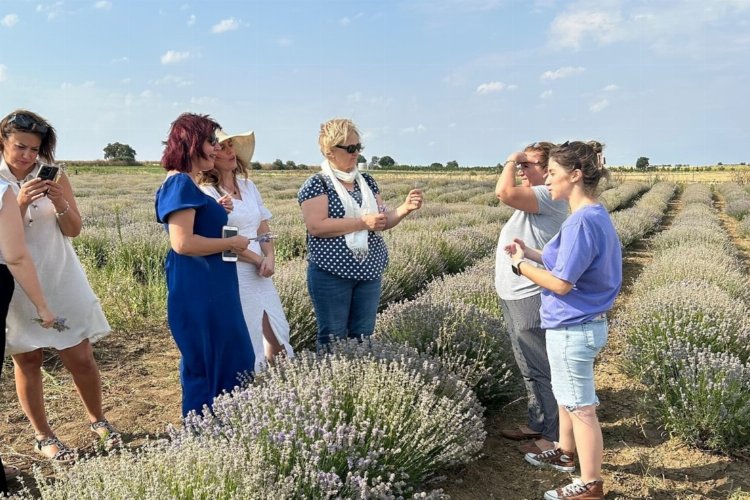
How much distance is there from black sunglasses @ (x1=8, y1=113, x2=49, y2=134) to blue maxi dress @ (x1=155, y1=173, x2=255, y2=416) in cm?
68

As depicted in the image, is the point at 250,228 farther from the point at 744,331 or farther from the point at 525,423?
the point at 744,331

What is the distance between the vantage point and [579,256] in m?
2.43

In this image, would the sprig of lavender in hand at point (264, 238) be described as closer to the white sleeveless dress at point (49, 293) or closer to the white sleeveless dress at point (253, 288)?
the white sleeveless dress at point (253, 288)

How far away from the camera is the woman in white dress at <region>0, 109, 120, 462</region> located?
2.73 m

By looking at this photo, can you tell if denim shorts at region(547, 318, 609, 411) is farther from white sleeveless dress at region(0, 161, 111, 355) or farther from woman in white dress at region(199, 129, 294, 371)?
white sleeveless dress at region(0, 161, 111, 355)

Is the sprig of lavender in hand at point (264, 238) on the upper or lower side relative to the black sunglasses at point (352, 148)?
lower

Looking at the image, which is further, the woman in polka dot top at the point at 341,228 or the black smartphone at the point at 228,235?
the woman in polka dot top at the point at 341,228

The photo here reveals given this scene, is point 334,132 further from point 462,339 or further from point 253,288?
point 462,339

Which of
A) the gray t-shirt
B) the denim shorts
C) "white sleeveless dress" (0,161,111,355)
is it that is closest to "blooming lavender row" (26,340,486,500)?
the denim shorts

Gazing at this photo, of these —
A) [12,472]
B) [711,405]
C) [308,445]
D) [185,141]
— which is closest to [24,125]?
[185,141]

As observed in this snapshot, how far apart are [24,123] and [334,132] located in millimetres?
1495

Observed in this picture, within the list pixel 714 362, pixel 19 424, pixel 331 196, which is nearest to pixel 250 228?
pixel 331 196

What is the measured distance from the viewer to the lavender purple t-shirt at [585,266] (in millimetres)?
2441

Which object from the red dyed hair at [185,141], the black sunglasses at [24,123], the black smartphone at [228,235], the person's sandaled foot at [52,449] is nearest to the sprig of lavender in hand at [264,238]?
the black smartphone at [228,235]
